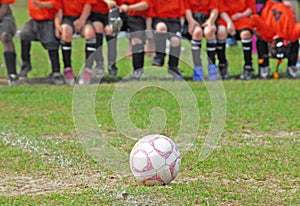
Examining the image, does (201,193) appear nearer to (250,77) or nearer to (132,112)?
(132,112)

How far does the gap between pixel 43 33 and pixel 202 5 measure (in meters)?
2.78

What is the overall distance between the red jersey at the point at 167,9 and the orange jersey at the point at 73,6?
110 cm

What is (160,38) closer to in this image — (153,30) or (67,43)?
(153,30)

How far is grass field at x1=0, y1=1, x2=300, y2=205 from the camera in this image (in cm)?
636

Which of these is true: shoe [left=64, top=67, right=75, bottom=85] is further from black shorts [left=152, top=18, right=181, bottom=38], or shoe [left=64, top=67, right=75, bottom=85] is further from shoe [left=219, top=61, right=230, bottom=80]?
shoe [left=219, top=61, right=230, bottom=80]

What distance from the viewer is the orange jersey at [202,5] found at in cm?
1382

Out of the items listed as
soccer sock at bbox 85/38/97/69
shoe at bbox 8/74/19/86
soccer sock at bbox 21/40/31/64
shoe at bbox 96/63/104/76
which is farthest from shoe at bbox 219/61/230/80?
shoe at bbox 8/74/19/86

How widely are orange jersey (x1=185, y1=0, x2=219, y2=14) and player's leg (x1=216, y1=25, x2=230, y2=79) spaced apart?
0.36m

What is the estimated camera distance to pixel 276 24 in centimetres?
1398

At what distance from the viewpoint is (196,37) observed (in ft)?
44.7

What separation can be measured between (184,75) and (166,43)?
0.70m

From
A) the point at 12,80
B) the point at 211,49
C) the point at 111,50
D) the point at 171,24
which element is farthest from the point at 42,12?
the point at 211,49

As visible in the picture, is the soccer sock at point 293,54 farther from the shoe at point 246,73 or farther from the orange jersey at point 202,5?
the orange jersey at point 202,5

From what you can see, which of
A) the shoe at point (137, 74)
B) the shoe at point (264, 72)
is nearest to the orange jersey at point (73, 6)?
the shoe at point (137, 74)
